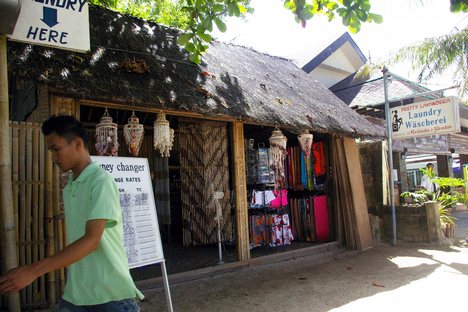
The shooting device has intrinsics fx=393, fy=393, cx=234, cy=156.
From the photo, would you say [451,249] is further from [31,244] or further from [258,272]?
[31,244]

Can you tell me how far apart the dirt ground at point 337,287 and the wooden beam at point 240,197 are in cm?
34

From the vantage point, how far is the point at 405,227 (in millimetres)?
8984

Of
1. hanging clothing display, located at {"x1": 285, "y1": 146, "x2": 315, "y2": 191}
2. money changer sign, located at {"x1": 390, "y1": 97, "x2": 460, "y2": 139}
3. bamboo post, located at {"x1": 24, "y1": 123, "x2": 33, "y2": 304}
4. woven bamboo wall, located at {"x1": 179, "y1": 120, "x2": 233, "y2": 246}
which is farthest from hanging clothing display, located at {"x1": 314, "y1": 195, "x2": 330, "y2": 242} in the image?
bamboo post, located at {"x1": 24, "y1": 123, "x2": 33, "y2": 304}

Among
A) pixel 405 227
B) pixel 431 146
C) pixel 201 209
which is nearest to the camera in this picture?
pixel 201 209

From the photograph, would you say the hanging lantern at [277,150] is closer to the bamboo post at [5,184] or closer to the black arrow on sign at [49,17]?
the black arrow on sign at [49,17]

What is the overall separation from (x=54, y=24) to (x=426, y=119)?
7755mm

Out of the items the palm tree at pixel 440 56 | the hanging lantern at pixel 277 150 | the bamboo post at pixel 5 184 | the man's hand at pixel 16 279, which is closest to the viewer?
the man's hand at pixel 16 279

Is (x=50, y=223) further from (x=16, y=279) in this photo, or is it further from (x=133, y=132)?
(x=16, y=279)

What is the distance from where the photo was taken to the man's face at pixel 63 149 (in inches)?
79.2

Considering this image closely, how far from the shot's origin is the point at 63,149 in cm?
202

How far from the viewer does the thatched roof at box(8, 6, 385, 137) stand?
436cm

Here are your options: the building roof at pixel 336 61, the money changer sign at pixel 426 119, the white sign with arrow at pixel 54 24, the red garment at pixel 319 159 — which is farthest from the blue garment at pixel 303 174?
the building roof at pixel 336 61

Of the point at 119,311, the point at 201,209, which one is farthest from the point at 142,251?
the point at 201,209

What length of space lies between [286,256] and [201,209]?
6.06ft
